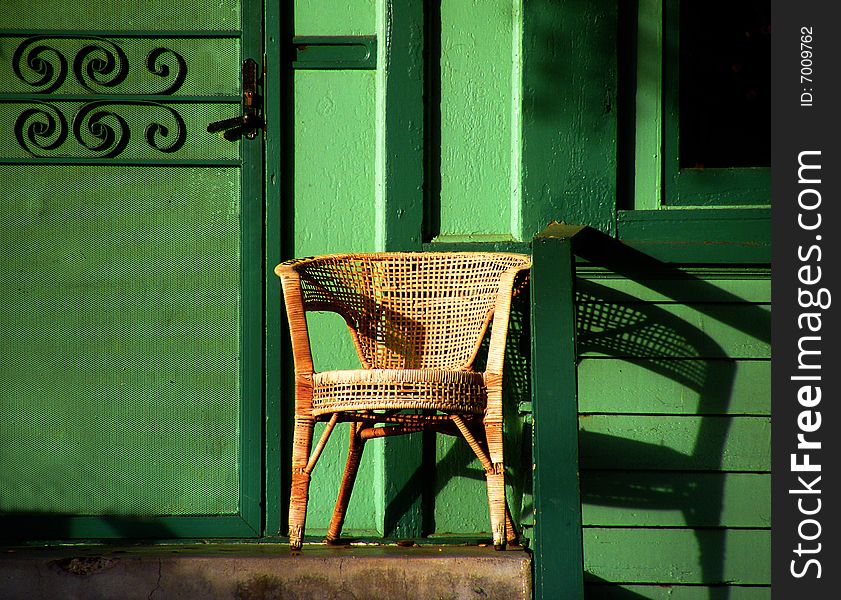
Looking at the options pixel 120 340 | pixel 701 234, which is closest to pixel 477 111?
pixel 701 234

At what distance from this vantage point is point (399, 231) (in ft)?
10.9

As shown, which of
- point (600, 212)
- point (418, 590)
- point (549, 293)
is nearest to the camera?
point (549, 293)

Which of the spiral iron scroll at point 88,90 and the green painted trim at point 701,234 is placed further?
the spiral iron scroll at point 88,90

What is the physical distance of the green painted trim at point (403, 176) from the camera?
334 cm

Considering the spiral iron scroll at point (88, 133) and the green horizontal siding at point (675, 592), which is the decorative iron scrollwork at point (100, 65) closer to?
the spiral iron scroll at point (88, 133)

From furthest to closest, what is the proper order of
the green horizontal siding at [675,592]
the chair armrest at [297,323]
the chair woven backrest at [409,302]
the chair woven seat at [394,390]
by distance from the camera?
the green horizontal siding at [675,592] → the chair woven backrest at [409,302] → the chair armrest at [297,323] → the chair woven seat at [394,390]

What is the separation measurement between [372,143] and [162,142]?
27.7 inches

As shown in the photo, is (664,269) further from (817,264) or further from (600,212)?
(817,264)

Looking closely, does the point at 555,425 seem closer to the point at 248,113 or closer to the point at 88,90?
the point at 248,113

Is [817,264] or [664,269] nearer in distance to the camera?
[817,264]

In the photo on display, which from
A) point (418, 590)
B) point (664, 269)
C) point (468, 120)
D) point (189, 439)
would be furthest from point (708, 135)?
point (189, 439)

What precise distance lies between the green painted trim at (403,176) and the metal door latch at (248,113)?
431 millimetres

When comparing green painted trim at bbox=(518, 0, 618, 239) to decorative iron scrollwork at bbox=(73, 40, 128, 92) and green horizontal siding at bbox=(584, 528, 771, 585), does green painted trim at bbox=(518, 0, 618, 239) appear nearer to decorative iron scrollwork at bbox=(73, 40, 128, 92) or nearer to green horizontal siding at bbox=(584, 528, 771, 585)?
green horizontal siding at bbox=(584, 528, 771, 585)

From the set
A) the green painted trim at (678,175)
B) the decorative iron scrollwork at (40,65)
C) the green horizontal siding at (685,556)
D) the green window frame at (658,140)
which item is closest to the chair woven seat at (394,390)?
the green horizontal siding at (685,556)
